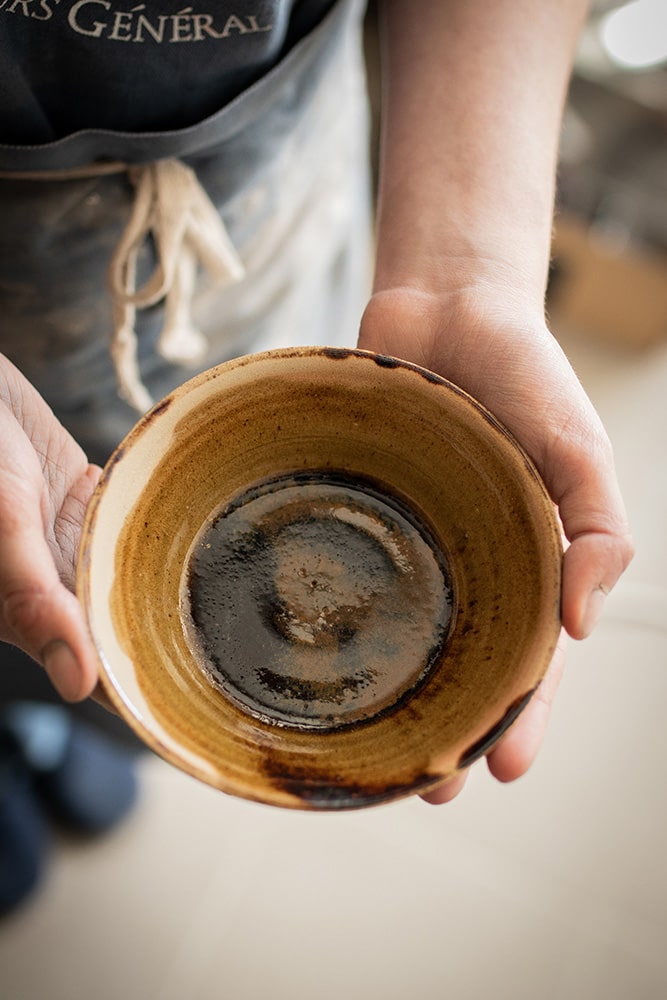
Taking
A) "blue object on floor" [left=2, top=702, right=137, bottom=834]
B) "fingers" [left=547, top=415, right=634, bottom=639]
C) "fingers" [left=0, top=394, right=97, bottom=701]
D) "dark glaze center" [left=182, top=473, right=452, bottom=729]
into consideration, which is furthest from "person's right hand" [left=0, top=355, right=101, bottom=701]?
"blue object on floor" [left=2, top=702, right=137, bottom=834]

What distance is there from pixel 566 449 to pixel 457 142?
36 centimetres

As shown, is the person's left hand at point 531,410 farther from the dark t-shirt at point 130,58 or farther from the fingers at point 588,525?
the dark t-shirt at point 130,58

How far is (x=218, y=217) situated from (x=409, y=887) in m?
1.10

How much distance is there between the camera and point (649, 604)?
1.57 metres

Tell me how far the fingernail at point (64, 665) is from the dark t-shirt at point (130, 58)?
492 millimetres

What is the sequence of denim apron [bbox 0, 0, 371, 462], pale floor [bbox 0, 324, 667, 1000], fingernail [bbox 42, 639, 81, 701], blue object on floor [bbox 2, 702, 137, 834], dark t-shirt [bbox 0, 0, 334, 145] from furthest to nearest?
blue object on floor [bbox 2, 702, 137, 834] < pale floor [bbox 0, 324, 667, 1000] < denim apron [bbox 0, 0, 371, 462] < dark t-shirt [bbox 0, 0, 334, 145] < fingernail [bbox 42, 639, 81, 701]

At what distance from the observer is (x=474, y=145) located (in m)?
0.80

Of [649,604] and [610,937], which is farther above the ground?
[649,604]

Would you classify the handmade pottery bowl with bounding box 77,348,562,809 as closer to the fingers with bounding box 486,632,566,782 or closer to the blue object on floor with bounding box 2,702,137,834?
the fingers with bounding box 486,632,566,782

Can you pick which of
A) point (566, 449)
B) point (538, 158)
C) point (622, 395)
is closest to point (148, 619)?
point (566, 449)

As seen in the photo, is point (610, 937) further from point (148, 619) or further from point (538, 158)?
point (538, 158)

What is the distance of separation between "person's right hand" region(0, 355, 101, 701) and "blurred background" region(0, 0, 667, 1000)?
845 mm

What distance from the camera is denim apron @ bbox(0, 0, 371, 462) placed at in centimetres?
78

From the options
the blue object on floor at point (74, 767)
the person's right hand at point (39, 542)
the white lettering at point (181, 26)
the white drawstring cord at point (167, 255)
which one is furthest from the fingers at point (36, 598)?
the blue object on floor at point (74, 767)
